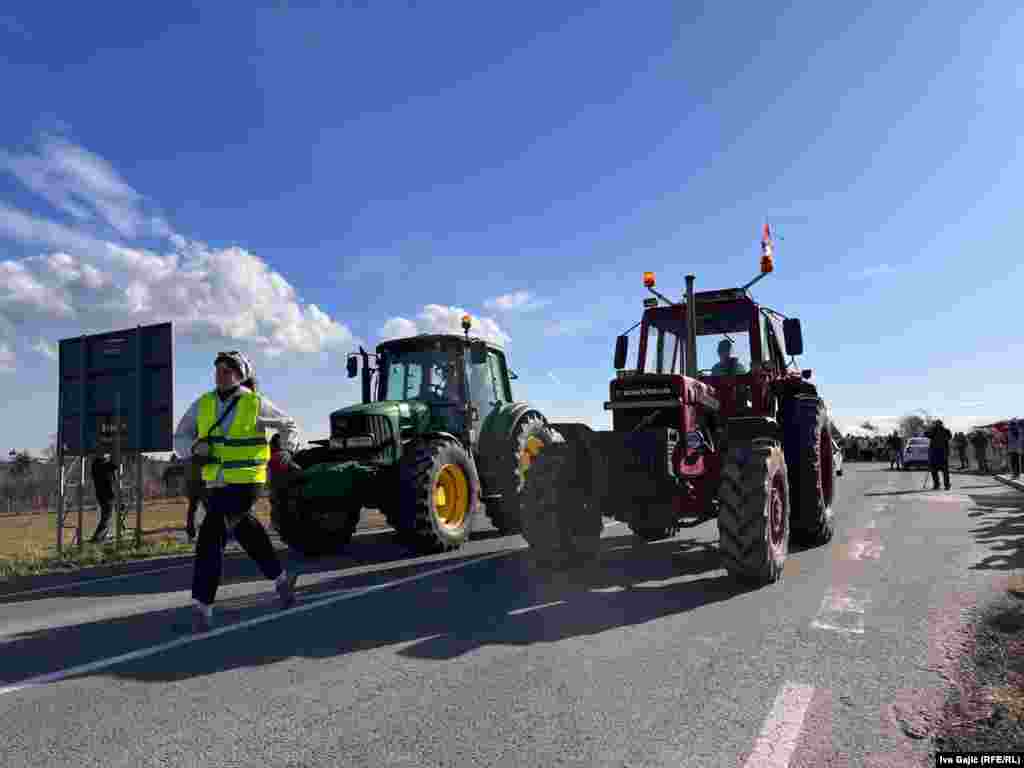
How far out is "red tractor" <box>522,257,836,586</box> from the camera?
19.9 feet

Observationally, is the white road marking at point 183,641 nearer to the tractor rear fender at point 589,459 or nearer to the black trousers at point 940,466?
the tractor rear fender at point 589,459

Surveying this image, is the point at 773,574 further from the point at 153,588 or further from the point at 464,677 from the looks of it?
the point at 153,588

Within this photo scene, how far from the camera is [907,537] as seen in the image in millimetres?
8750

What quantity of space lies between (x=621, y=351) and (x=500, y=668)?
16.2 feet

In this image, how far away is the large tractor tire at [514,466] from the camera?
31.6ft

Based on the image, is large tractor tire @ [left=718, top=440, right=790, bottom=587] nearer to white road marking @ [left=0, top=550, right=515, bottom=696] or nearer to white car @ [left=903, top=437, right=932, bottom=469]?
white road marking @ [left=0, top=550, right=515, bottom=696]

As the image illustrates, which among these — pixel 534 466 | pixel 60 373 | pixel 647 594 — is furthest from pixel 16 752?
pixel 60 373

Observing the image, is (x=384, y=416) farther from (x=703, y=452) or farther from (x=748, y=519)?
(x=748, y=519)

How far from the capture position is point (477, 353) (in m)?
10.3

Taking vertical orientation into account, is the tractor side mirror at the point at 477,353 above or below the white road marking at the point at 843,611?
above

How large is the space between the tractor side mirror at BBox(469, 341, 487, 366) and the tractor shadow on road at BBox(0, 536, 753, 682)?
377 cm

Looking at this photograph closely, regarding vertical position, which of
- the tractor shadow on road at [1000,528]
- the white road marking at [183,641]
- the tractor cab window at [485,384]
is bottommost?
the white road marking at [183,641]

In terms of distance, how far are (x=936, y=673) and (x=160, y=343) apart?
10.2 metres

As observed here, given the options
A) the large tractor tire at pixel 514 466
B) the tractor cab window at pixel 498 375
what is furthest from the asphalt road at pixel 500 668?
the tractor cab window at pixel 498 375
